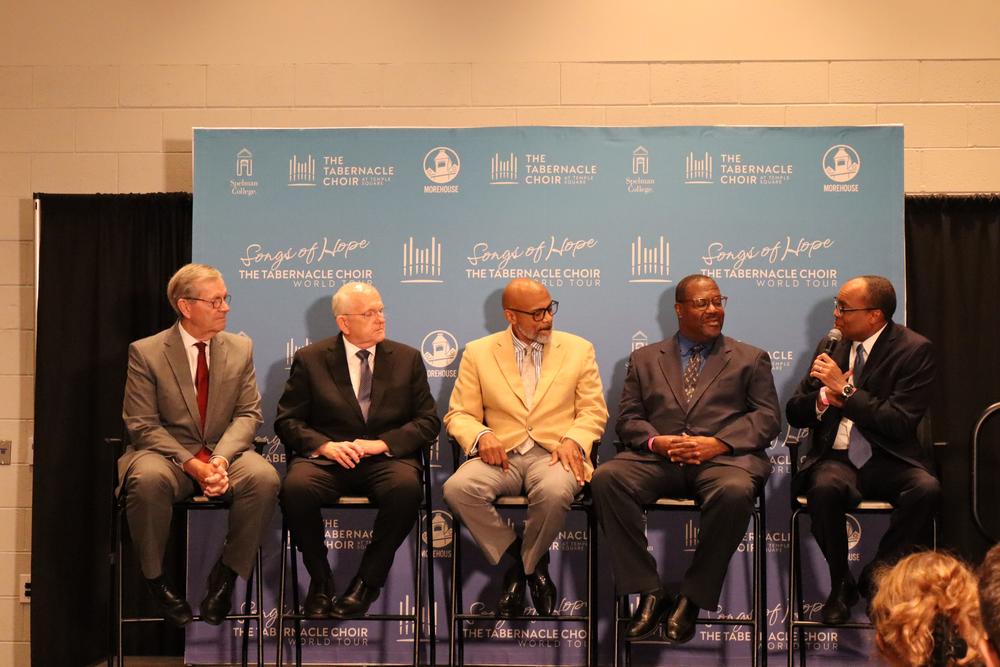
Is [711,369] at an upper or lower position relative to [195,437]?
upper

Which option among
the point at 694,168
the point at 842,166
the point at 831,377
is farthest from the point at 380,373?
the point at 842,166

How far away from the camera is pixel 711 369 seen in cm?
454

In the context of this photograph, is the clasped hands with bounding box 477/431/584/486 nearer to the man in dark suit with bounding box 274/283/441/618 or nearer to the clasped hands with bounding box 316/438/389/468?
the man in dark suit with bounding box 274/283/441/618

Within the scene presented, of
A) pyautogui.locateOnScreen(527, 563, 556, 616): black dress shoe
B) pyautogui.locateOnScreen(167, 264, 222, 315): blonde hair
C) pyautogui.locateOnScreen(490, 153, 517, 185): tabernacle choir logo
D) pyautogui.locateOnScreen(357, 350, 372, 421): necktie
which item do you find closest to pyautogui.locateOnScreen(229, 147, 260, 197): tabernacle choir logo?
pyautogui.locateOnScreen(167, 264, 222, 315): blonde hair

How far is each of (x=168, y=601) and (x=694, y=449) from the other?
2.08m

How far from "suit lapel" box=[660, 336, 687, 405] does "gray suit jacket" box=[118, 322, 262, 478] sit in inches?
67.0

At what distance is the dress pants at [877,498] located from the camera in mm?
4164

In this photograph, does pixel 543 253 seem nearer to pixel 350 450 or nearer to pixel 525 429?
pixel 525 429

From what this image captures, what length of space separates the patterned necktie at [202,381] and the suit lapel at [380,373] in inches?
24.9

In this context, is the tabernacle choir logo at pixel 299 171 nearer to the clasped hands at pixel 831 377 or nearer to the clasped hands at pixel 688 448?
the clasped hands at pixel 688 448

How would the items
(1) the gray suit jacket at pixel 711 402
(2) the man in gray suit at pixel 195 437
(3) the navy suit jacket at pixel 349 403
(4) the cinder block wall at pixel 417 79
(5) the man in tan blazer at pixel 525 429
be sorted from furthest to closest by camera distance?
(4) the cinder block wall at pixel 417 79 < (3) the navy suit jacket at pixel 349 403 < (1) the gray suit jacket at pixel 711 402 < (5) the man in tan blazer at pixel 525 429 < (2) the man in gray suit at pixel 195 437

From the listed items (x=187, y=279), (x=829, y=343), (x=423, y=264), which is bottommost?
(x=829, y=343)

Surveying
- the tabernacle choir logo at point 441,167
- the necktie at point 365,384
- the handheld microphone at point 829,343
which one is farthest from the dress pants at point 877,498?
the tabernacle choir logo at point 441,167

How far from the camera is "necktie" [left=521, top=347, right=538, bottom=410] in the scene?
4.66 metres
